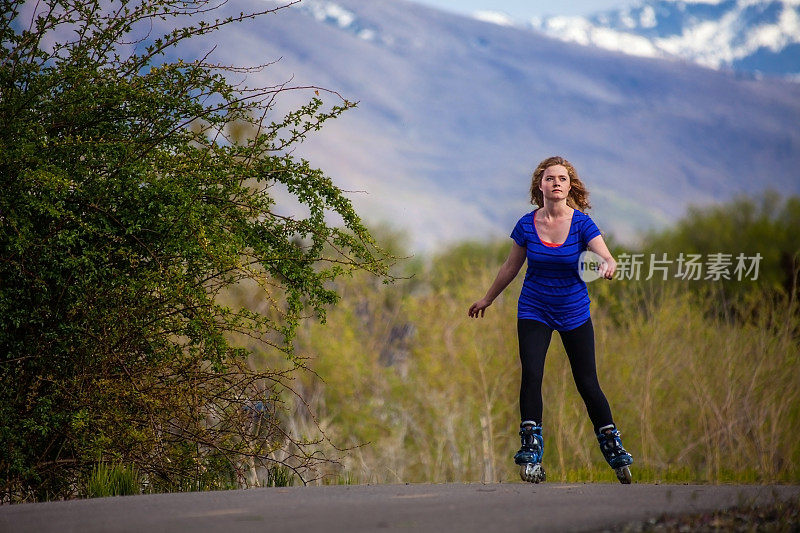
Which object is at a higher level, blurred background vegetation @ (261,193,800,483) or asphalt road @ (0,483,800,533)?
blurred background vegetation @ (261,193,800,483)

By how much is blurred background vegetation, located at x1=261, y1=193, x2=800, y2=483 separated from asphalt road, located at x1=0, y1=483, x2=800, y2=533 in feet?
6.91

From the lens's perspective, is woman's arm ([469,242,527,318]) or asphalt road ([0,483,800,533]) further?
woman's arm ([469,242,527,318])

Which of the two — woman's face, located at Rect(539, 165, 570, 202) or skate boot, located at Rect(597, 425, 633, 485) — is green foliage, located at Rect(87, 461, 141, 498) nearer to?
skate boot, located at Rect(597, 425, 633, 485)

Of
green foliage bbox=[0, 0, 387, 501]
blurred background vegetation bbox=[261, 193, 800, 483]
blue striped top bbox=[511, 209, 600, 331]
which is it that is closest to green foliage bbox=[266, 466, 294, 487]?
green foliage bbox=[0, 0, 387, 501]

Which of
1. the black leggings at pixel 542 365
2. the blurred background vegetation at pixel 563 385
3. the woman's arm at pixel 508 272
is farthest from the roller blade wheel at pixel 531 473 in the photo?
the blurred background vegetation at pixel 563 385

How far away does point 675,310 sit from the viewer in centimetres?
1756

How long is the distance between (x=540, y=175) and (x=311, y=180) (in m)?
2.14

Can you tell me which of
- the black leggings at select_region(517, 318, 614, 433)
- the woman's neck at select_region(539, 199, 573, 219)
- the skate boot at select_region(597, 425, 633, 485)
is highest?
the woman's neck at select_region(539, 199, 573, 219)

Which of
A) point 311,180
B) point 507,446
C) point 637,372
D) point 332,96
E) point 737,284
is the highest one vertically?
point 737,284

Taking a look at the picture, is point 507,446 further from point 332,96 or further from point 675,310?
point 332,96

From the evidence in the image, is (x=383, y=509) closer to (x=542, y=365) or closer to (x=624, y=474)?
(x=542, y=365)

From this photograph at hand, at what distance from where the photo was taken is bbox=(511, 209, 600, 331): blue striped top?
21.3 feet

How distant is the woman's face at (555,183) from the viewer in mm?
6656

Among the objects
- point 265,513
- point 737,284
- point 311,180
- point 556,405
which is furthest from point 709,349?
point 737,284
